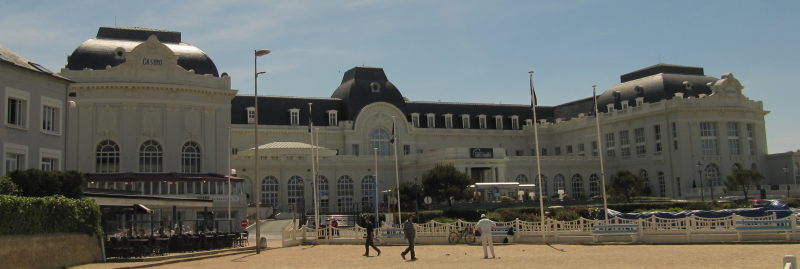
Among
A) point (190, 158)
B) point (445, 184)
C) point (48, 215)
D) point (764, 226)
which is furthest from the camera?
point (445, 184)

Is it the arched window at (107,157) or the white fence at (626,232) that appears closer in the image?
the white fence at (626,232)

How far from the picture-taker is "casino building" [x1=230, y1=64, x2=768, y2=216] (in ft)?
274

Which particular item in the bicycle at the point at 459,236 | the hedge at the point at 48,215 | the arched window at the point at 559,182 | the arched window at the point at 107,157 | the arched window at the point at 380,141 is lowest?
the bicycle at the point at 459,236

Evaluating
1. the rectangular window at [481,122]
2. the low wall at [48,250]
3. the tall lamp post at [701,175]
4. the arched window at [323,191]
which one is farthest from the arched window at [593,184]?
the low wall at [48,250]

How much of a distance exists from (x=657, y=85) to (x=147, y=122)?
5280 cm

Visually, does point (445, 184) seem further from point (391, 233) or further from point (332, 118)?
point (391, 233)

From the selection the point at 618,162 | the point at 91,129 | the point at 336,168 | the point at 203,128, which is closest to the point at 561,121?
the point at 618,162

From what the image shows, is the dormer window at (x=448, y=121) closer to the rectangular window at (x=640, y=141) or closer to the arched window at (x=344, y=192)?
the arched window at (x=344, y=192)

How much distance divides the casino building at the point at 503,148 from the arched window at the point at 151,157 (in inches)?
391

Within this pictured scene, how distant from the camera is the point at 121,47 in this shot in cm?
7275

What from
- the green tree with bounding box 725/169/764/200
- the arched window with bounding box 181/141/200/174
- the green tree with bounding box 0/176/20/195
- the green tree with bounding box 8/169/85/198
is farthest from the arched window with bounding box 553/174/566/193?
the green tree with bounding box 0/176/20/195

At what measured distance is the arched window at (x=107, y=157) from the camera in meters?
69.4

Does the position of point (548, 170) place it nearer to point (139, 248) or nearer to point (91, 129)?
point (91, 129)

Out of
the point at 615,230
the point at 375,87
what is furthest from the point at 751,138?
the point at 615,230
